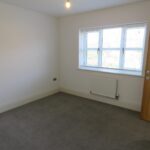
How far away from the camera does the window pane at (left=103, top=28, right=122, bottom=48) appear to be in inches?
138

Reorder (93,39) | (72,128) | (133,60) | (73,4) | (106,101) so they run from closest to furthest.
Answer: (72,128), (73,4), (133,60), (106,101), (93,39)

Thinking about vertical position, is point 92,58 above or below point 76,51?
below

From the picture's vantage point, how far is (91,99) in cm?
399

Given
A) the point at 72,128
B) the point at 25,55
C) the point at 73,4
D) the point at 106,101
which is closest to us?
the point at 72,128

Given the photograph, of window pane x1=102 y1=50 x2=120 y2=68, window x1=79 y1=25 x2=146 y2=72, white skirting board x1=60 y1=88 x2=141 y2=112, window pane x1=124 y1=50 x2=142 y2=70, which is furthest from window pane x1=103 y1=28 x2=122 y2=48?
white skirting board x1=60 y1=88 x2=141 y2=112

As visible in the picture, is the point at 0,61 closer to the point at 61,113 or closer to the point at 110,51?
the point at 61,113

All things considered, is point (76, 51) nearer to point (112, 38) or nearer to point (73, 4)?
point (112, 38)

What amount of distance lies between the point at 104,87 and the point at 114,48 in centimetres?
106

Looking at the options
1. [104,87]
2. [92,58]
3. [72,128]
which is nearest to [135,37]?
[92,58]

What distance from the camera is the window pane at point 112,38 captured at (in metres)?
3.51

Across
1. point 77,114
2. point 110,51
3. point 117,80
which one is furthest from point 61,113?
point 110,51

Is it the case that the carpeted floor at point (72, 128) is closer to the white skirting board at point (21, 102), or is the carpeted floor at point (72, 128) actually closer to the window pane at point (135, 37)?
the white skirting board at point (21, 102)

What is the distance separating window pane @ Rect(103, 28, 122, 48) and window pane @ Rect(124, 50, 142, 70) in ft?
1.18

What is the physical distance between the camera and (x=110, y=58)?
3.72 m
